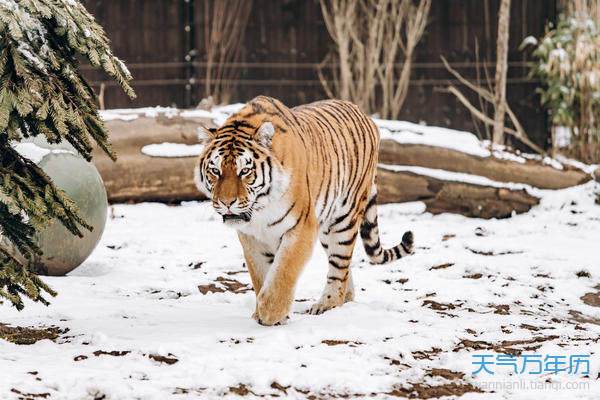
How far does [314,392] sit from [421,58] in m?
9.09

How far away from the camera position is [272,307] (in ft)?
16.0

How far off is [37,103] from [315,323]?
171 cm

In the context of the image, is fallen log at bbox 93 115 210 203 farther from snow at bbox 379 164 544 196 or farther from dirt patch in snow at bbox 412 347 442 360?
dirt patch in snow at bbox 412 347 442 360

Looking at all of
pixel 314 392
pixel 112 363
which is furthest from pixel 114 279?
pixel 314 392

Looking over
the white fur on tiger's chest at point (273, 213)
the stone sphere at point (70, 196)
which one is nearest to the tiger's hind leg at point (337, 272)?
the white fur on tiger's chest at point (273, 213)

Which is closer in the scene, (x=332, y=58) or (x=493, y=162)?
(x=493, y=162)

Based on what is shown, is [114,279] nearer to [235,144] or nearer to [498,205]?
[235,144]

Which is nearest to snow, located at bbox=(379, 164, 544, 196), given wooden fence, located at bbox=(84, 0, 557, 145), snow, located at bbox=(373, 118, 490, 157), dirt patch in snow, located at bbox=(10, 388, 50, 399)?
snow, located at bbox=(373, 118, 490, 157)

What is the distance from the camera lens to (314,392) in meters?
4.01

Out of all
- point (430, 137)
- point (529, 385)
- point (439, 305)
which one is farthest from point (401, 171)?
point (529, 385)

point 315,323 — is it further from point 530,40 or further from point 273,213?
point 530,40

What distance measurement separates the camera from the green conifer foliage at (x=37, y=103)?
13.8 ft

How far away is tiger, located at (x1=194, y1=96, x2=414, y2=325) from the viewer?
15.5ft

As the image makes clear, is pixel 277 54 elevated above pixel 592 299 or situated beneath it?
elevated above
